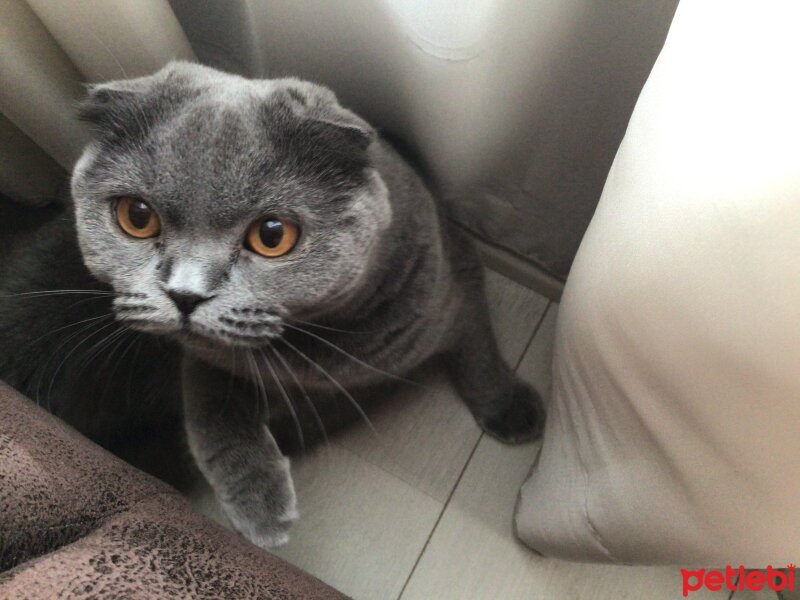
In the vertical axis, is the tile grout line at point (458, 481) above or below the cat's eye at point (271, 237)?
below

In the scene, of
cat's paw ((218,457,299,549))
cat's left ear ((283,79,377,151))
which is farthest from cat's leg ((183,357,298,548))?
cat's left ear ((283,79,377,151))

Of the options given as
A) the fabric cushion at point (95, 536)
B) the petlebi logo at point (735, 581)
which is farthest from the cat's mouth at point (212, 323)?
the petlebi logo at point (735, 581)

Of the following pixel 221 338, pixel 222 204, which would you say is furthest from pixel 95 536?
pixel 222 204

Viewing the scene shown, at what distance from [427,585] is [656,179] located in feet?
2.29

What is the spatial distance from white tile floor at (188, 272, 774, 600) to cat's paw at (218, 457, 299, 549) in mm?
221

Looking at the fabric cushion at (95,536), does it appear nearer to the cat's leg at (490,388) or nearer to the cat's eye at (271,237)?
the cat's eye at (271,237)

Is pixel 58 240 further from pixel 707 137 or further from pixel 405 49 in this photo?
pixel 707 137

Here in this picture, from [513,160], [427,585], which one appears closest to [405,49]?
[513,160]

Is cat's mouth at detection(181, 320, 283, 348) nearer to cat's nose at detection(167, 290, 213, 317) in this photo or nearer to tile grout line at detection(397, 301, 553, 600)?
cat's nose at detection(167, 290, 213, 317)

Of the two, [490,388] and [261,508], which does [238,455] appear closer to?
[261,508]

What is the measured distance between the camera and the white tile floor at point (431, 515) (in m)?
0.91

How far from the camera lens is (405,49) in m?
0.70

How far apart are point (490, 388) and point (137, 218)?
584 mm

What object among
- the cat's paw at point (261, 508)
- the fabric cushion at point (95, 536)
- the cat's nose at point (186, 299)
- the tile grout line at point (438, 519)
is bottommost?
the tile grout line at point (438, 519)
